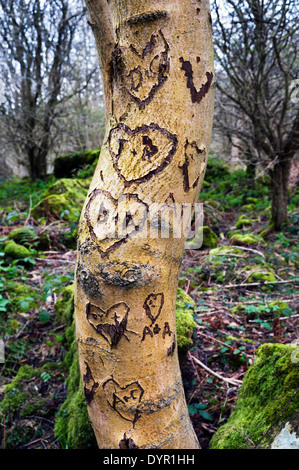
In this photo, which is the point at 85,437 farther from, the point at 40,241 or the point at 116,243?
the point at 40,241

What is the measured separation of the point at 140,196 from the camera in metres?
1.08

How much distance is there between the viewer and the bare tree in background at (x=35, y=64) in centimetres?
938

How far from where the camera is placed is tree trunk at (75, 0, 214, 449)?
3.46 feet

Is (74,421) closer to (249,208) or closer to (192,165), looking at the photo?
(192,165)

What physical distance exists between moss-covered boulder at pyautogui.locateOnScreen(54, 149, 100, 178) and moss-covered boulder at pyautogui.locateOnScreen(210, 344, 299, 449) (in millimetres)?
9498

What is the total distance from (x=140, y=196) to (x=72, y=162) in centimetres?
1047

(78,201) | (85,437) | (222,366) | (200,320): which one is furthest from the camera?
(78,201)

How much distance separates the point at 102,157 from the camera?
119 cm

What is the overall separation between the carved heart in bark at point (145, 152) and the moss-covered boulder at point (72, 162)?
9596 millimetres

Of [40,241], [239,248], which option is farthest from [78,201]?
[239,248]

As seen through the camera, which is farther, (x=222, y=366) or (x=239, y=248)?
(x=239, y=248)

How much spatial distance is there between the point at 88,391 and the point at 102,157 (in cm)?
95

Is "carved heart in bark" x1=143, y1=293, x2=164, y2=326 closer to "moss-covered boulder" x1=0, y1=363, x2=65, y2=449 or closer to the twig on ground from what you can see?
the twig on ground

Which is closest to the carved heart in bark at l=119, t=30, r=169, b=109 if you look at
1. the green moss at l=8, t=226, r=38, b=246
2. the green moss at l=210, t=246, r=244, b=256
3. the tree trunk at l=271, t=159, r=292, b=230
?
the green moss at l=210, t=246, r=244, b=256
